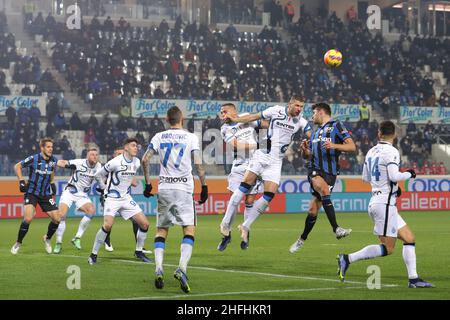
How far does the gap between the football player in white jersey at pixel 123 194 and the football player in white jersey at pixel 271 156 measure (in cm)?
157

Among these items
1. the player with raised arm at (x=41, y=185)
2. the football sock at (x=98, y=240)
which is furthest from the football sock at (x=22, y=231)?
the football sock at (x=98, y=240)

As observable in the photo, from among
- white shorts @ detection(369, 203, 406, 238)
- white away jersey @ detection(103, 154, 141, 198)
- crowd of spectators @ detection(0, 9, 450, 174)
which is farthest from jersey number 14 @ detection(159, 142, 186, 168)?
crowd of spectators @ detection(0, 9, 450, 174)

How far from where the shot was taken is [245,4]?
4578 centimetres

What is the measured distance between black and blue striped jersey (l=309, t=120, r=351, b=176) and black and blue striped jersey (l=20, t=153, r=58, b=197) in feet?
17.6

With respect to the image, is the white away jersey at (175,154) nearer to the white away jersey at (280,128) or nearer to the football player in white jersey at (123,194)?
the football player in white jersey at (123,194)

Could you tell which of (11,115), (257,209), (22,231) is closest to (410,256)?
(257,209)

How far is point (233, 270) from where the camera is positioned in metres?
13.2

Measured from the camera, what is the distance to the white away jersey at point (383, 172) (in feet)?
35.1

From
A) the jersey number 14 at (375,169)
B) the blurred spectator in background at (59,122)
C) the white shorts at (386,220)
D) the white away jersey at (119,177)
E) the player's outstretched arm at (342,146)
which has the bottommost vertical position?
the white shorts at (386,220)

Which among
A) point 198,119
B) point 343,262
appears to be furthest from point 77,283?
point 198,119

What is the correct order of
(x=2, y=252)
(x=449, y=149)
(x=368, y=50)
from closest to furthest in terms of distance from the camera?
(x=2, y=252) → (x=449, y=149) → (x=368, y=50)

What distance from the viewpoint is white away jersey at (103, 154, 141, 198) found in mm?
15445
